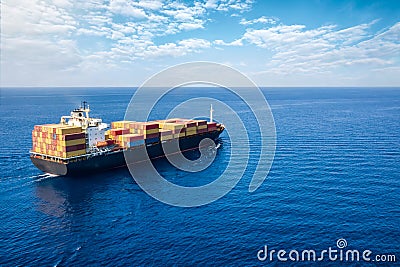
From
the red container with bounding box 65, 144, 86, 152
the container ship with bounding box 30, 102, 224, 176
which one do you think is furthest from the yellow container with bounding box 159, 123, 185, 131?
the red container with bounding box 65, 144, 86, 152

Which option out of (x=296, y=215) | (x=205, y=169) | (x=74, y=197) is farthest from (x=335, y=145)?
(x=74, y=197)

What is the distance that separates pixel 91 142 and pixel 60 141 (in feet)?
27.5

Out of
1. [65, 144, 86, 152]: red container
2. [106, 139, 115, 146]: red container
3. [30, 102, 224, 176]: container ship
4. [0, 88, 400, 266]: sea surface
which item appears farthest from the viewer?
[106, 139, 115, 146]: red container

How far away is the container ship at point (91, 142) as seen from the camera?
5409 cm

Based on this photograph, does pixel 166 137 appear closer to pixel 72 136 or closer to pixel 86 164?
pixel 86 164

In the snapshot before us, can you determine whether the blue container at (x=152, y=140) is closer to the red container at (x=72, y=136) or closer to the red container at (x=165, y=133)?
the red container at (x=165, y=133)

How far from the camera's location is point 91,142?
61844mm

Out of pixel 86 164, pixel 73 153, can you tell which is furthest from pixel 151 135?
pixel 73 153

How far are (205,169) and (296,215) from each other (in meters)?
24.9

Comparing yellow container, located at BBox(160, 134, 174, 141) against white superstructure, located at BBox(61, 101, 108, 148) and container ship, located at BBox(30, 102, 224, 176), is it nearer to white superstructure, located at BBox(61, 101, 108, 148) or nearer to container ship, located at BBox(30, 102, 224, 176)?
container ship, located at BBox(30, 102, 224, 176)

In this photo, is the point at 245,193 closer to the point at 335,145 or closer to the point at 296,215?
the point at 296,215

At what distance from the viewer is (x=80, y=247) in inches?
1243

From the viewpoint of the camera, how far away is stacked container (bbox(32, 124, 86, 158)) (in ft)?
176

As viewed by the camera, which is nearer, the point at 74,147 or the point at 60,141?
the point at 60,141
